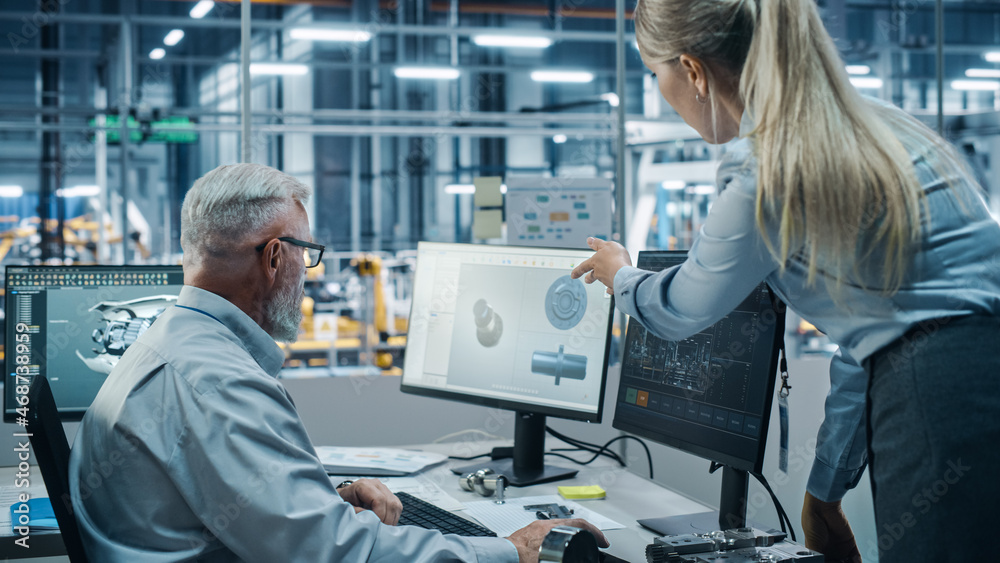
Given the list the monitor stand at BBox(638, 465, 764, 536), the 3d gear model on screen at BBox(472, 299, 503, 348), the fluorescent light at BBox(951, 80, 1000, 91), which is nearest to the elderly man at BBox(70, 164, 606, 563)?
the monitor stand at BBox(638, 465, 764, 536)

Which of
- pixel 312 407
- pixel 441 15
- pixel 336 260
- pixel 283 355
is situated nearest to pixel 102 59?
pixel 336 260

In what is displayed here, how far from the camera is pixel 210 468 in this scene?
0.98m

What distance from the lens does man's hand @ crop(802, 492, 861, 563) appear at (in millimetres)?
1267

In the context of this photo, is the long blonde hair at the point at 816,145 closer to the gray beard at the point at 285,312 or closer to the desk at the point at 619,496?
the desk at the point at 619,496

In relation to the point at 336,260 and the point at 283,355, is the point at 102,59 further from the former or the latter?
the point at 283,355

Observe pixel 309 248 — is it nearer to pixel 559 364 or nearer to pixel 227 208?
pixel 227 208

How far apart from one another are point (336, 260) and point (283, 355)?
10.5 m

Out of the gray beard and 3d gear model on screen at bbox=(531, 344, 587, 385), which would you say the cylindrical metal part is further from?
3d gear model on screen at bbox=(531, 344, 587, 385)

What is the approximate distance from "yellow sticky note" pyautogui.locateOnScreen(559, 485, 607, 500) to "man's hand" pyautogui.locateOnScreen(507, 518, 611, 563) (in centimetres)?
38

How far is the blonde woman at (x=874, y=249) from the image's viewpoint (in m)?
0.88

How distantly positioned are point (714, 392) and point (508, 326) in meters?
0.60

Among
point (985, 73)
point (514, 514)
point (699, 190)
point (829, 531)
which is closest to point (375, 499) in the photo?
point (514, 514)

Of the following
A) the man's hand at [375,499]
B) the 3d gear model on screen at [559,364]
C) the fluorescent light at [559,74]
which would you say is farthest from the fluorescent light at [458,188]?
the man's hand at [375,499]

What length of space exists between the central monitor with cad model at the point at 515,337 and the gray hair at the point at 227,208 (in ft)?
2.26
